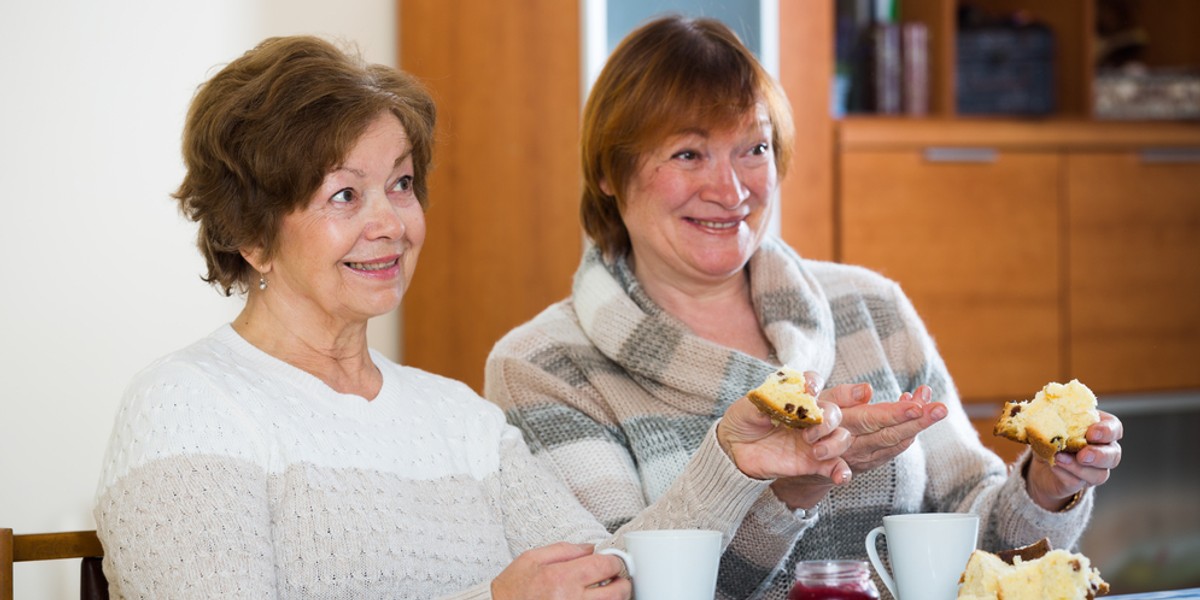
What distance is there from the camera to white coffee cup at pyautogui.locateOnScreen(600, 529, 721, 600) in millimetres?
1201

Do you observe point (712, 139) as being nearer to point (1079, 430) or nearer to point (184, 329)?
point (1079, 430)

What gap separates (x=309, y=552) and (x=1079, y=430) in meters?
0.82

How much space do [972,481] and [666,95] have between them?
696mm

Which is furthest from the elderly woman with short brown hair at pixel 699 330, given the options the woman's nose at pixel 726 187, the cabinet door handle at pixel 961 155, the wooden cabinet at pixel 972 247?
the cabinet door handle at pixel 961 155

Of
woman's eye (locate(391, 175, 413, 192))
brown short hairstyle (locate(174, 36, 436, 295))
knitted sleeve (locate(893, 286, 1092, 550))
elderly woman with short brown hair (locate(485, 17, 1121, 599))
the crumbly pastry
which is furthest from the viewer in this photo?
elderly woman with short brown hair (locate(485, 17, 1121, 599))

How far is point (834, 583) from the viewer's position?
1.18 metres

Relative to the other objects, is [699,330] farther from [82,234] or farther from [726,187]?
[82,234]

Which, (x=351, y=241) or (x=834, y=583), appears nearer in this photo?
(x=834, y=583)

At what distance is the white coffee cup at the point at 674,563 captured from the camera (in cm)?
120

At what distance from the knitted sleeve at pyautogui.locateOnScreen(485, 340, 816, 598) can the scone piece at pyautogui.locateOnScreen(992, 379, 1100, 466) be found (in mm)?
287

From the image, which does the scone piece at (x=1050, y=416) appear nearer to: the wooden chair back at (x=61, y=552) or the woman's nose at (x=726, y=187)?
the woman's nose at (x=726, y=187)

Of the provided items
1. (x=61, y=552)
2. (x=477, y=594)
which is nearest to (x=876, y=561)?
(x=477, y=594)

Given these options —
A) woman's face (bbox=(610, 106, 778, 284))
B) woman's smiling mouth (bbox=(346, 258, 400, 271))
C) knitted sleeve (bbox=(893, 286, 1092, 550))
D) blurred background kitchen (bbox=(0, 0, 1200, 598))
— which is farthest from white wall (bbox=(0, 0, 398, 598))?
knitted sleeve (bbox=(893, 286, 1092, 550))

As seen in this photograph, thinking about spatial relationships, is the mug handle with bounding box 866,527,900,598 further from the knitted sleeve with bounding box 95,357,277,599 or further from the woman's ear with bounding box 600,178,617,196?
the woman's ear with bounding box 600,178,617,196
